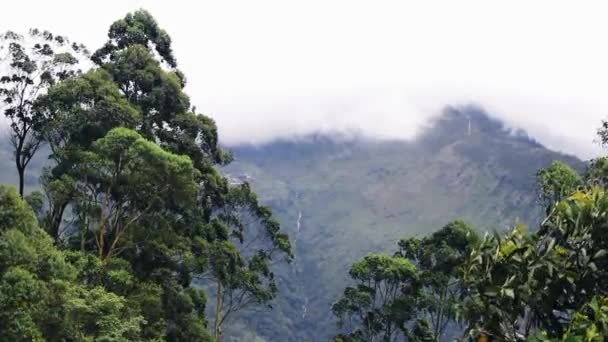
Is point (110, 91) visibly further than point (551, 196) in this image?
No

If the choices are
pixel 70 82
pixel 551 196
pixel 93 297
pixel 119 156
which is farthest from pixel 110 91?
pixel 551 196

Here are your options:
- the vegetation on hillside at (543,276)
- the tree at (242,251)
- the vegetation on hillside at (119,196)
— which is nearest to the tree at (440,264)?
the tree at (242,251)

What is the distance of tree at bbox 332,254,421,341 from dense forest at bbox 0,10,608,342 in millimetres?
165

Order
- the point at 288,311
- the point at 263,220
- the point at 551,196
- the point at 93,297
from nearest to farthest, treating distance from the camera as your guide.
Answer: the point at 93,297, the point at 551,196, the point at 263,220, the point at 288,311

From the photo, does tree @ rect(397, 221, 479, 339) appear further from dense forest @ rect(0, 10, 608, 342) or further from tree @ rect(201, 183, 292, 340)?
tree @ rect(201, 183, 292, 340)

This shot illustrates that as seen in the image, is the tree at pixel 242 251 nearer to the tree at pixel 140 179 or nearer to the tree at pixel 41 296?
the tree at pixel 140 179

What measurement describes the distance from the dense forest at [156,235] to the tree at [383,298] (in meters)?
0.17

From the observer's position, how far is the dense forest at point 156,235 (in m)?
12.0

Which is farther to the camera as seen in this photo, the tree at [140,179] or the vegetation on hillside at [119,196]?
the tree at [140,179]

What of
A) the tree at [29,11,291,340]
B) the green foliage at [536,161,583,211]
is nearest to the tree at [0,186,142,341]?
the tree at [29,11,291,340]

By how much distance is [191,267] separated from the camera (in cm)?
2734

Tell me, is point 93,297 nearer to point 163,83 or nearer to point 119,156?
point 119,156

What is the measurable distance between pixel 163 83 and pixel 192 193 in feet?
17.7

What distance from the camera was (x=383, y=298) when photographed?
133 ft
